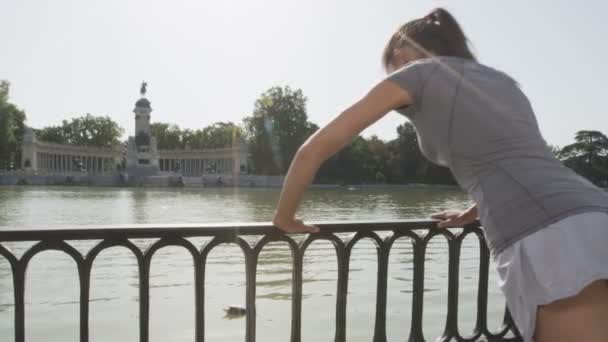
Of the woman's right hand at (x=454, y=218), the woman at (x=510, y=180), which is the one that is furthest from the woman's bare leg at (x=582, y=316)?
the woman's right hand at (x=454, y=218)

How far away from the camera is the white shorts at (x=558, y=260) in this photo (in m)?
1.50

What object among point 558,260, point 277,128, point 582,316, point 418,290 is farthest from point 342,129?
point 277,128

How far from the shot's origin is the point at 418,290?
3.20 m

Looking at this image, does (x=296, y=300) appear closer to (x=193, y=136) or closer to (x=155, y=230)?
(x=155, y=230)

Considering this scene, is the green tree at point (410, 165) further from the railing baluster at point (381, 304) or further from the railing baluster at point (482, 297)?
the railing baluster at point (381, 304)

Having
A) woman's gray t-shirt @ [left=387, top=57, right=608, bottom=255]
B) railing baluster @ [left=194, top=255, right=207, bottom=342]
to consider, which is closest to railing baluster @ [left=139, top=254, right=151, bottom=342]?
railing baluster @ [left=194, top=255, right=207, bottom=342]

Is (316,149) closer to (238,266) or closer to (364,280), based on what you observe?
(364,280)

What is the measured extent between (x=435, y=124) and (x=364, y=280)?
7079mm

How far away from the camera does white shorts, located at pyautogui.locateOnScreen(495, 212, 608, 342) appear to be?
150cm

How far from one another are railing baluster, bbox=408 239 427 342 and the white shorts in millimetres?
1468

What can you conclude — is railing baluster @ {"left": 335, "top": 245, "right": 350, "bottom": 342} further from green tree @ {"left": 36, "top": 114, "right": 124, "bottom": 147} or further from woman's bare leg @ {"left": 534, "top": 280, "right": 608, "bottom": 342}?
green tree @ {"left": 36, "top": 114, "right": 124, "bottom": 147}

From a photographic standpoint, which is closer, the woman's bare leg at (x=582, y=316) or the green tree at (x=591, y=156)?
the woman's bare leg at (x=582, y=316)

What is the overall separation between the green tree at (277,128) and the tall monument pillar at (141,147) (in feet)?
50.4

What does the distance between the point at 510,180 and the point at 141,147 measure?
69.2m
